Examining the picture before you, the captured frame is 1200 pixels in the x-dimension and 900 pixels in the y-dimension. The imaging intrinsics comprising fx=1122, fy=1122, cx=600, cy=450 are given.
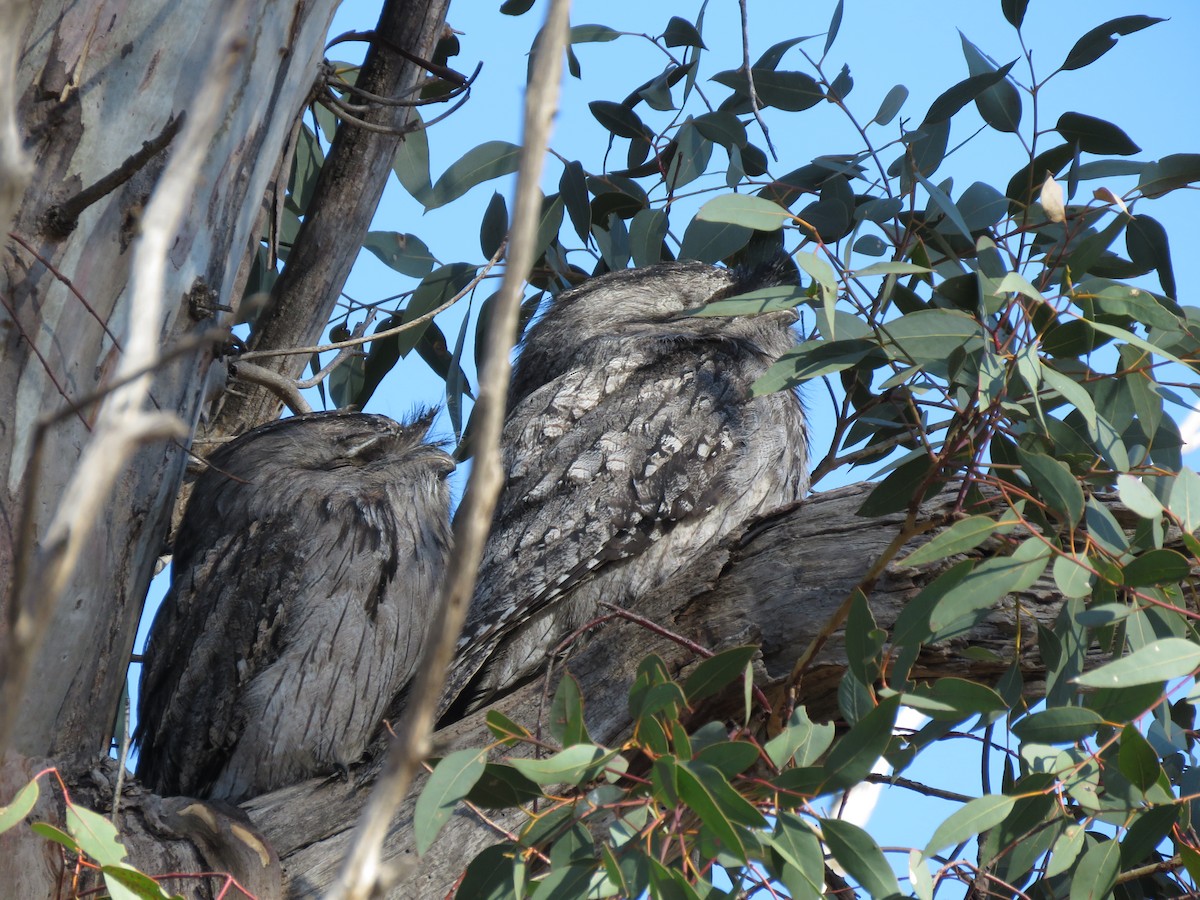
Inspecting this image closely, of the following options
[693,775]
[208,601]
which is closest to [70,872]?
[693,775]

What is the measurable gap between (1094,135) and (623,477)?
134cm

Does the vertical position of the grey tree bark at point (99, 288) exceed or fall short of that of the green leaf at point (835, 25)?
it falls short

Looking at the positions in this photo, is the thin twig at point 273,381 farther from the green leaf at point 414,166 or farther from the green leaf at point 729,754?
the green leaf at point 729,754

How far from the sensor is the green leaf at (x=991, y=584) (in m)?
1.38

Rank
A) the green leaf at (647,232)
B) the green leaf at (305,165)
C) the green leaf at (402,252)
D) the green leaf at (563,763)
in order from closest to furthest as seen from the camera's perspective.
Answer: the green leaf at (563,763) < the green leaf at (647,232) < the green leaf at (402,252) < the green leaf at (305,165)

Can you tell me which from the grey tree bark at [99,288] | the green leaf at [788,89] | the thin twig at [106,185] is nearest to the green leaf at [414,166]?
the green leaf at [788,89]

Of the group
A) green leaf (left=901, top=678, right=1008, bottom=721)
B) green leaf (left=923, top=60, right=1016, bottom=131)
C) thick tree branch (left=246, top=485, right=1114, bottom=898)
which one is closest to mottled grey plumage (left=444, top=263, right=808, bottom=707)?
thick tree branch (left=246, top=485, right=1114, bottom=898)

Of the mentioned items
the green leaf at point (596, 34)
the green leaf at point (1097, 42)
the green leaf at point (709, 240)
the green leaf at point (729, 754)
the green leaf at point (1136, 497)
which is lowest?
the green leaf at point (729, 754)

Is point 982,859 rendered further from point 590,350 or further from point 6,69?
point 590,350

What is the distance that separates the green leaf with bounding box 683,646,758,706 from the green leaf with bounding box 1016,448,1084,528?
1.42 ft

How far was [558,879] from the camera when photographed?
1.34m

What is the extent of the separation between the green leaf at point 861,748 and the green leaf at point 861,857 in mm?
78

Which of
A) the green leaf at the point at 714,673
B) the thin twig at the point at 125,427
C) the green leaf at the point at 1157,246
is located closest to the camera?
the thin twig at the point at 125,427

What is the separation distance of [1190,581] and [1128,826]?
46 centimetres
